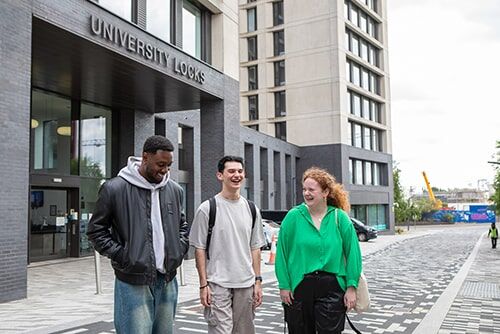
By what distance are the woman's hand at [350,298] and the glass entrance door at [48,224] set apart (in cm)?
1350

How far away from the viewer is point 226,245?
4.08 m

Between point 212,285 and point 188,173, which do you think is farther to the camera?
point 188,173

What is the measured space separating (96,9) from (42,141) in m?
6.32

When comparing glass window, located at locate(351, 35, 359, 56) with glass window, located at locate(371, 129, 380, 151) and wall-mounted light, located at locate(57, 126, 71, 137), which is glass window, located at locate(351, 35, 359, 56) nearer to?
glass window, located at locate(371, 129, 380, 151)

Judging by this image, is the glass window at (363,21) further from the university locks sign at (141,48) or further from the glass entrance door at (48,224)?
the glass entrance door at (48,224)

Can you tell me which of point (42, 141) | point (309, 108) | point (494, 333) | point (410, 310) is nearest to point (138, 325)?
point (494, 333)

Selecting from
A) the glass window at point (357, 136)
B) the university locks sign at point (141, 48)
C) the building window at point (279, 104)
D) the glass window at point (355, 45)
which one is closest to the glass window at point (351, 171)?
the glass window at point (357, 136)

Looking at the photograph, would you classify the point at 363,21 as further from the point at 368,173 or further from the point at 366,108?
the point at 368,173

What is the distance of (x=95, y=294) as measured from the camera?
9789 mm

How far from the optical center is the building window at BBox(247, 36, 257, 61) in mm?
44281

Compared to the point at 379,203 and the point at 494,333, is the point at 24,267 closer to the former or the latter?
the point at 494,333

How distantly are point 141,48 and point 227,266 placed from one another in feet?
31.9

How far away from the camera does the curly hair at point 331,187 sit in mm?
4305


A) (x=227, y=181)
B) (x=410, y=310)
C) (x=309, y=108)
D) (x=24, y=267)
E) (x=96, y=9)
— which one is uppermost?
(x=309, y=108)
